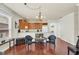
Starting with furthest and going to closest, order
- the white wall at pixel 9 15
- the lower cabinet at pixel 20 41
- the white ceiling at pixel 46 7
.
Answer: the lower cabinet at pixel 20 41, the white ceiling at pixel 46 7, the white wall at pixel 9 15

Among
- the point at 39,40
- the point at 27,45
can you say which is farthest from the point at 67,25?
the point at 27,45

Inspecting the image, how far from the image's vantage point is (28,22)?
31.0 ft

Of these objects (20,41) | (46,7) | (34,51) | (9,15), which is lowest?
(34,51)

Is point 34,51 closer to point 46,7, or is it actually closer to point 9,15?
point 9,15

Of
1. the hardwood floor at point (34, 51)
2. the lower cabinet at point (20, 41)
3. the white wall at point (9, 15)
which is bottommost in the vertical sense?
the hardwood floor at point (34, 51)

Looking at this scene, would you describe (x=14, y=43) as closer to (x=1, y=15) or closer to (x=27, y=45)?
(x=27, y=45)

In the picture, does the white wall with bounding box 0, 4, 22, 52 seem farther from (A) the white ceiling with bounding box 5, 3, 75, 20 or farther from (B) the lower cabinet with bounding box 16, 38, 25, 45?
(B) the lower cabinet with bounding box 16, 38, 25, 45

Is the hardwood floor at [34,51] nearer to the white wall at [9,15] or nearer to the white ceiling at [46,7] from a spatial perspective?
the white wall at [9,15]

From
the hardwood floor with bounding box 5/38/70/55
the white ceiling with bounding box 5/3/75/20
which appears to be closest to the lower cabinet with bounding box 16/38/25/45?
the hardwood floor with bounding box 5/38/70/55

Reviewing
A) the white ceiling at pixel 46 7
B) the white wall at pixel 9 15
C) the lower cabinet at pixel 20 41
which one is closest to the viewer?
the white wall at pixel 9 15

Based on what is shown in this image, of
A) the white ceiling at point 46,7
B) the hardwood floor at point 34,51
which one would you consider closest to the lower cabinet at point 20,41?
the hardwood floor at point 34,51

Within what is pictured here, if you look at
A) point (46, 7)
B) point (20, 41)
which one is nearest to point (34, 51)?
point (20, 41)

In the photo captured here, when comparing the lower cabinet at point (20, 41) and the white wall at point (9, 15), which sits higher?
the white wall at point (9, 15)

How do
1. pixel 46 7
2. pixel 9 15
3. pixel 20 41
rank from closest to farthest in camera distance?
pixel 9 15, pixel 46 7, pixel 20 41
